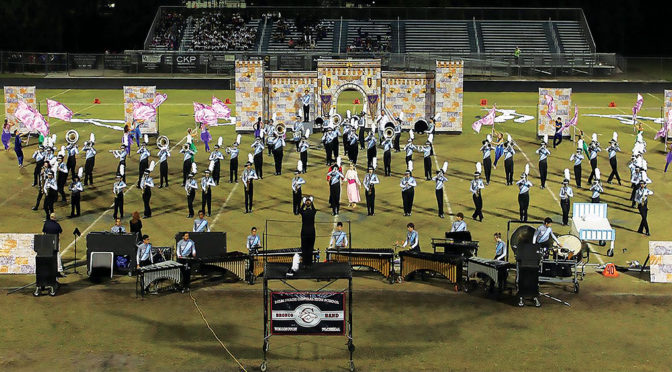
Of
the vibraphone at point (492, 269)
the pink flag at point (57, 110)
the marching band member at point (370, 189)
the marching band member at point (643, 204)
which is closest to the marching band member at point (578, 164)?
the marching band member at point (643, 204)

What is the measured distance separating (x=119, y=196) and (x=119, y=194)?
11 centimetres

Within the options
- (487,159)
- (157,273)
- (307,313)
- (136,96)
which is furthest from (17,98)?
(307,313)

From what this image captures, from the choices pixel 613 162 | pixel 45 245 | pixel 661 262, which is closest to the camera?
pixel 45 245

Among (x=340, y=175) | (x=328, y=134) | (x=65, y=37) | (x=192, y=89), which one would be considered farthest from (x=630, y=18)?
(x=340, y=175)

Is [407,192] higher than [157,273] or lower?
higher

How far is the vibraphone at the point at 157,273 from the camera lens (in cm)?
2286

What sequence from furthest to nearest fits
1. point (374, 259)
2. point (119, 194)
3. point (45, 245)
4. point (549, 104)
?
point (549, 104) → point (119, 194) → point (374, 259) → point (45, 245)

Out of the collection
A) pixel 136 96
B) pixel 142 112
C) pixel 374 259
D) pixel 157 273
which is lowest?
pixel 157 273

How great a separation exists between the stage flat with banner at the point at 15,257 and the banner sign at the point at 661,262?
13.9 metres

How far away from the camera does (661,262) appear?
2388 cm

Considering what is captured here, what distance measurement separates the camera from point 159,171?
36.6 m

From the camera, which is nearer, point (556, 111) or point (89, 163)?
point (89, 163)

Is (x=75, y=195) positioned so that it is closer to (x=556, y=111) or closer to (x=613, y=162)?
(x=613, y=162)

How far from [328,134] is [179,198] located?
6988 mm
